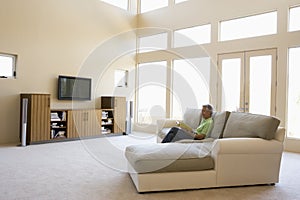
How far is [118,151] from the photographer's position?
473 centimetres

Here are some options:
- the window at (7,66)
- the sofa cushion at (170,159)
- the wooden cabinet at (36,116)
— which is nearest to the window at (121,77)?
the wooden cabinet at (36,116)

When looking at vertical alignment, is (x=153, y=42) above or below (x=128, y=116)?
above

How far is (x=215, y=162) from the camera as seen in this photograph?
2.75 m

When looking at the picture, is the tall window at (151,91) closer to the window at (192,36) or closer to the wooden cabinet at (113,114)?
the window at (192,36)

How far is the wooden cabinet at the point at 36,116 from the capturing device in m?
5.13

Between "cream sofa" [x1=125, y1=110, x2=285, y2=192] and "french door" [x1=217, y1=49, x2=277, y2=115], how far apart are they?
2.51 m

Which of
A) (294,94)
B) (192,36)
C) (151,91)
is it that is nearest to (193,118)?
(294,94)

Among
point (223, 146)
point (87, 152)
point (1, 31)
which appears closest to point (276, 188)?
point (223, 146)

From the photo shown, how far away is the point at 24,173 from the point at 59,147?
181cm

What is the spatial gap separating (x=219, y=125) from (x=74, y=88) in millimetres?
3926

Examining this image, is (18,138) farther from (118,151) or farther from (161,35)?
(161,35)

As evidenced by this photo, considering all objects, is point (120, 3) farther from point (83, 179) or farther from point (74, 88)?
point (83, 179)

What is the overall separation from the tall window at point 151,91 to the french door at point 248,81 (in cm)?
177

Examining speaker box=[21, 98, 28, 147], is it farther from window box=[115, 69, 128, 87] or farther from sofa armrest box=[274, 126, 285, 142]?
sofa armrest box=[274, 126, 285, 142]
